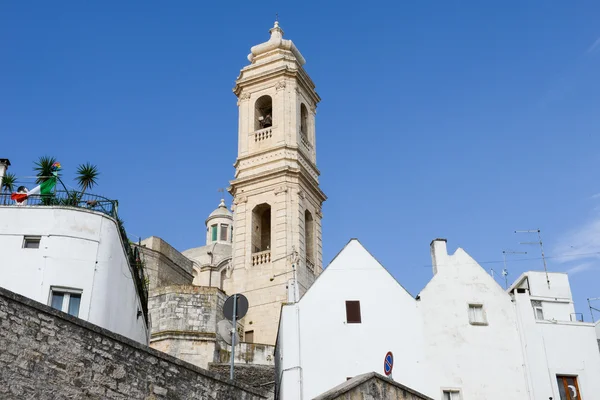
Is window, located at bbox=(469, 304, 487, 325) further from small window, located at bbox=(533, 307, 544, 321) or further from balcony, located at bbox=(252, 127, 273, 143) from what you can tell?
balcony, located at bbox=(252, 127, 273, 143)

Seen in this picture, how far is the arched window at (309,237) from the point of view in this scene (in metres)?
49.9

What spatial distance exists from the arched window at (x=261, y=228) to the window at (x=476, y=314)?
73.5 feet

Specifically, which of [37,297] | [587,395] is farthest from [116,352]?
[587,395]

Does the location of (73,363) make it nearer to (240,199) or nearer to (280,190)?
(280,190)

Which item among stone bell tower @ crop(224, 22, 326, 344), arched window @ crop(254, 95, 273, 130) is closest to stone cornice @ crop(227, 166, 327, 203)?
stone bell tower @ crop(224, 22, 326, 344)

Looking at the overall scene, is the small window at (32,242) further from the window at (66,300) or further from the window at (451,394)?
the window at (451,394)

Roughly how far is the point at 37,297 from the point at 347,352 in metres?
10.8

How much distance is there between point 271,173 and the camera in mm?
49500

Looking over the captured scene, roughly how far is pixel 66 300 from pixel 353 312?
34.6ft

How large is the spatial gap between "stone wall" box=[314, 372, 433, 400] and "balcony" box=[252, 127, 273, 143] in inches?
1407

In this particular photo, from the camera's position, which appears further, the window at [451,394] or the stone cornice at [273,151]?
the stone cornice at [273,151]

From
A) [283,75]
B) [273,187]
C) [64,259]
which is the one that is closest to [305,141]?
[283,75]

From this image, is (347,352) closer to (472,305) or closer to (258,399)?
(472,305)

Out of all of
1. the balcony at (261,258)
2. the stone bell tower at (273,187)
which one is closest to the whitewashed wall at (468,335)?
the stone bell tower at (273,187)
